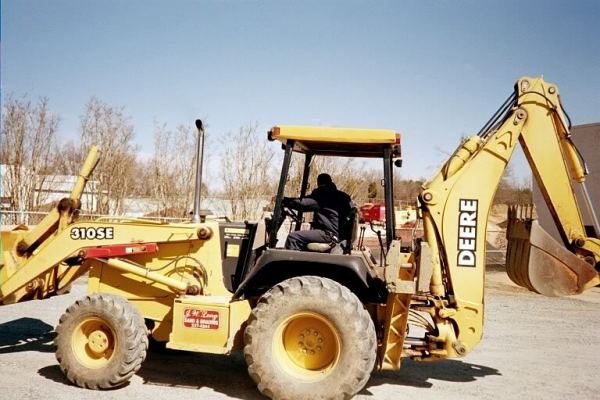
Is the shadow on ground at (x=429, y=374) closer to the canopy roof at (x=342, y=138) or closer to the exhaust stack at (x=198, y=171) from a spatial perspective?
the canopy roof at (x=342, y=138)

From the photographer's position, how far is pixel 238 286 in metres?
6.11

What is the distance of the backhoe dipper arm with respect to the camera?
18.3 ft

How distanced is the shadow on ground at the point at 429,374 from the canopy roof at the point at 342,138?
8.32 ft

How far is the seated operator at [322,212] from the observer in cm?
571

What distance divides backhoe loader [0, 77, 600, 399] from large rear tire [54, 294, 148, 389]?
0.04 ft

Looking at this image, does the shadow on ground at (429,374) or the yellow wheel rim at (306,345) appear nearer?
the yellow wheel rim at (306,345)

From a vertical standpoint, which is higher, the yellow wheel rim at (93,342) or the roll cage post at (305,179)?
the roll cage post at (305,179)

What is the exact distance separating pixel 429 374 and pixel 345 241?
6.97ft

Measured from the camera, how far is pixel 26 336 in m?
8.02

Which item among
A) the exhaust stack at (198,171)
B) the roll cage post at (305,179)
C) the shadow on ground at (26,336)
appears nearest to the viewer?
the exhaust stack at (198,171)

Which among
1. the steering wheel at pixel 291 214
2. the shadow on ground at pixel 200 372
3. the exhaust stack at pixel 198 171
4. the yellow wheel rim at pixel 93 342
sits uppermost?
the exhaust stack at pixel 198 171

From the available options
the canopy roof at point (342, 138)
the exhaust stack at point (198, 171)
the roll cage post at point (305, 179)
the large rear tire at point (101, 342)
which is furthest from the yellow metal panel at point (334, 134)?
the large rear tire at point (101, 342)

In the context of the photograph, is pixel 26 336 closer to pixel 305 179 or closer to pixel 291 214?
pixel 291 214

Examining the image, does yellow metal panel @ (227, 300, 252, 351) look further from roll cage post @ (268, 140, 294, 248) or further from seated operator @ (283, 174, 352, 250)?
roll cage post @ (268, 140, 294, 248)
